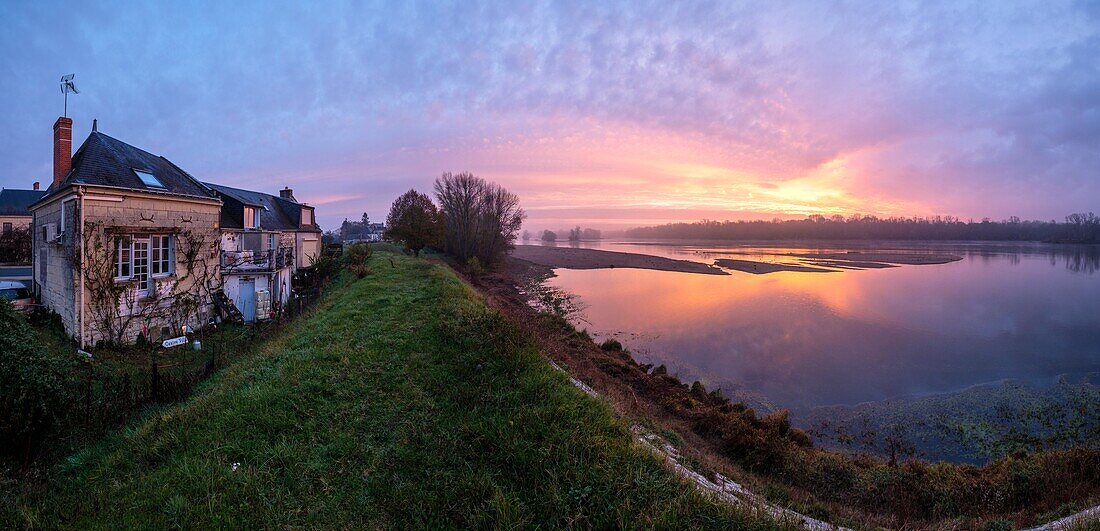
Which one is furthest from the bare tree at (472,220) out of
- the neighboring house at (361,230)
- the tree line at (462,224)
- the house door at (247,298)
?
the neighboring house at (361,230)

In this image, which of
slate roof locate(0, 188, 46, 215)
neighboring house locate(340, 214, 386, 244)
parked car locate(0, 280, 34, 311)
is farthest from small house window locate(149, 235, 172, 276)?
neighboring house locate(340, 214, 386, 244)

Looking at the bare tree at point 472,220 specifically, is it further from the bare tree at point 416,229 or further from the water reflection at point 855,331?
the water reflection at point 855,331

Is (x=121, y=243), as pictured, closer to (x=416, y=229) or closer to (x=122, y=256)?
(x=122, y=256)

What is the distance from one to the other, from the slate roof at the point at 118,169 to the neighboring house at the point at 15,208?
77.4ft

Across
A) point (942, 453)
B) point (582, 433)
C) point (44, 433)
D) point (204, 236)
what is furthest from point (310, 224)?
point (942, 453)

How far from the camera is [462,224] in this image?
39.5 m

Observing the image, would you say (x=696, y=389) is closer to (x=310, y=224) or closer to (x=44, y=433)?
(x=44, y=433)

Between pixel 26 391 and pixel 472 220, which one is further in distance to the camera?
pixel 472 220

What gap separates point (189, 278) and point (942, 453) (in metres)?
19.2

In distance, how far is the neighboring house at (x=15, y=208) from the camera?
2848 cm

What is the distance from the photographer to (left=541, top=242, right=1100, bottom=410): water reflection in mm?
11875

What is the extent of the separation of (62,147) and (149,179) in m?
2.27

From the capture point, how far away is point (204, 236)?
13.6 metres

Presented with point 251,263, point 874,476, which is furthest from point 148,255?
point 874,476
